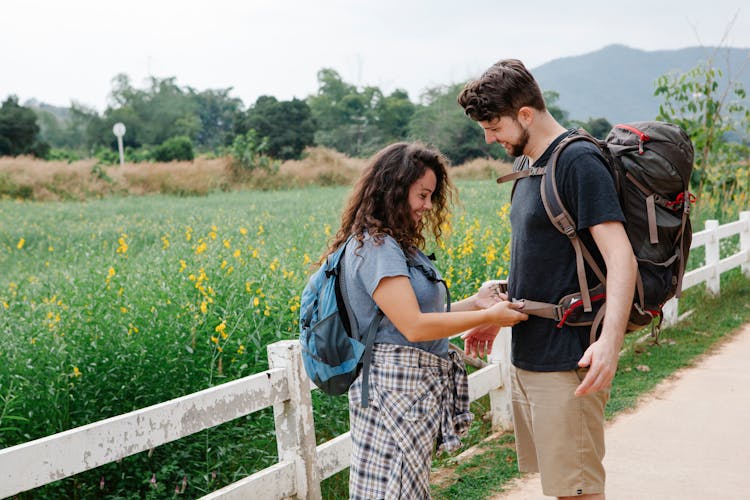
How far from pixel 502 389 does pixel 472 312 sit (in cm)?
275

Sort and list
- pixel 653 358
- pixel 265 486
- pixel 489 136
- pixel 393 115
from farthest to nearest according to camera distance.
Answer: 1. pixel 393 115
2. pixel 653 358
3. pixel 265 486
4. pixel 489 136

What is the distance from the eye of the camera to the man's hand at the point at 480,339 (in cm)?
299

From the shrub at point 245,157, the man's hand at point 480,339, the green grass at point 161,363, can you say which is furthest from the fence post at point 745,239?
the shrub at point 245,157

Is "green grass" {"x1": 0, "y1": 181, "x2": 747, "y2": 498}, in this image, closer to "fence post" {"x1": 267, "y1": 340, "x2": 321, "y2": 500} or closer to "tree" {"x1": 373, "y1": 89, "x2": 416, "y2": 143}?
"fence post" {"x1": 267, "y1": 340, "x2": 321, "y2": 500}

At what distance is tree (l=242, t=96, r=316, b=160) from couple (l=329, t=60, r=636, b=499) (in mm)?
44302

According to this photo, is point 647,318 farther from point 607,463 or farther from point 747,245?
point 747,245

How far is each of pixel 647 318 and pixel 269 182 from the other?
110ft

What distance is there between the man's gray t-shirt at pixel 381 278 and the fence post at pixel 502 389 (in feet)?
8.37

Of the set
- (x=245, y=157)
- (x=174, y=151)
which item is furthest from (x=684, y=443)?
(x=174, y=151)

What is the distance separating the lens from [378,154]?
2.60 m

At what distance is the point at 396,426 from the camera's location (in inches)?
96.9

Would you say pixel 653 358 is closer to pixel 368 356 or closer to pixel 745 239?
pixel 745 239

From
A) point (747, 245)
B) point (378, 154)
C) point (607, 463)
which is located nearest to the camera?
point (378, 154)

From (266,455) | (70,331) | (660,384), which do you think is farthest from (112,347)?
(660,384)
